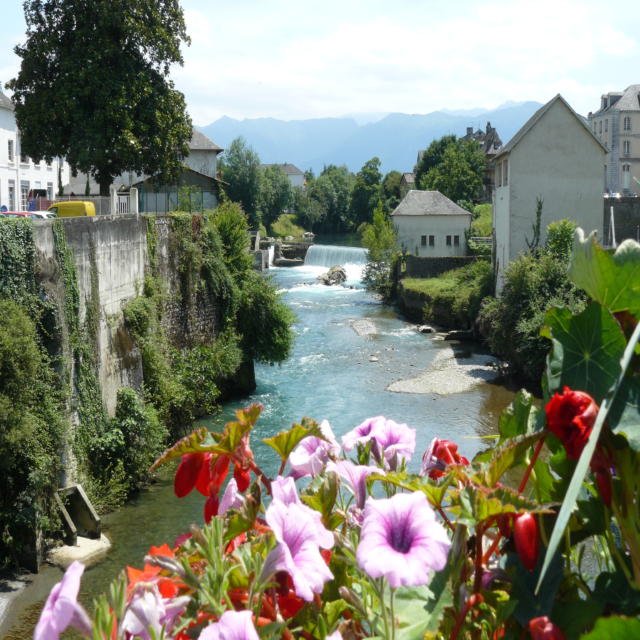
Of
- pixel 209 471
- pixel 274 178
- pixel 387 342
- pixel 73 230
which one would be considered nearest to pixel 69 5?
pixel 73 230

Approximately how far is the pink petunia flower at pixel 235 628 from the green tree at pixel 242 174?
6309 centimetres

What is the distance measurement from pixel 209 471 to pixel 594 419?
0.89 meters

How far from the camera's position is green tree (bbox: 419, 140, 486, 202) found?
64.4 m

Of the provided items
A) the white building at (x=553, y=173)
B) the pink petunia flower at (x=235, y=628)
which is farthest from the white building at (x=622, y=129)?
the pink petunia flower at (x=235, y=628)

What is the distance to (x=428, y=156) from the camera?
71.7 metres

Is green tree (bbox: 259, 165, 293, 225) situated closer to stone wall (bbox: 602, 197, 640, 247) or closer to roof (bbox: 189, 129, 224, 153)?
roof (bbox: 189, 129, 224, 153)

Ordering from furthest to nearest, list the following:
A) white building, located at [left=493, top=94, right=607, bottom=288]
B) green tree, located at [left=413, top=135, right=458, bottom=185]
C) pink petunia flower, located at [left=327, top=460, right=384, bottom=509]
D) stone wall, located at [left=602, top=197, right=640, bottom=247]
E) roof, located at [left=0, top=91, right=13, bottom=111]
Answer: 1. green tree, located at [left=413, top=135, right=458, bottom=185]
2. roof, located at [left=0, top=91, right=13, bottom=111]
3. stone wall, located at [left=602, top=197, right=640, bottom=247]
4. white building, located at [left=493, top=94, right=607, bottom=288]
5. pink petunia flower, located at [left=327, top=460, right=384, bottom=509]

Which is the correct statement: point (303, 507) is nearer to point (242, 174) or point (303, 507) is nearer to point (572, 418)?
point (572, 418)

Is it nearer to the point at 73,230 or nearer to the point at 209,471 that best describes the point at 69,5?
the point at 73,230

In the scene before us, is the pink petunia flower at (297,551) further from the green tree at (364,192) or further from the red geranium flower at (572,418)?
the green tree at (364,192)

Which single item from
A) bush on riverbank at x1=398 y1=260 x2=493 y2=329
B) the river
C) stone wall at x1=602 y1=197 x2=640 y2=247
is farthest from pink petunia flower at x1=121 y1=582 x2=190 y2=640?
stone wall at x1=602 y1=197 x2=640 y2=247

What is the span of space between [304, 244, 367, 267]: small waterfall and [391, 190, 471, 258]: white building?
881 cm

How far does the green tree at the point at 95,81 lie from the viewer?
2606 cm

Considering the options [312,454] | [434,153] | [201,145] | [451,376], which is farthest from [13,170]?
[312,454]
